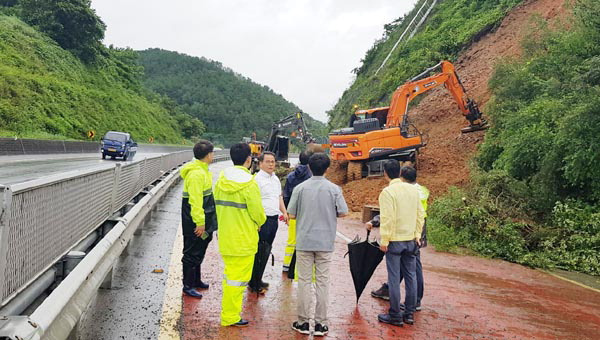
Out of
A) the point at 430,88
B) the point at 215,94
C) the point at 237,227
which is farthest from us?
the point at 215,94

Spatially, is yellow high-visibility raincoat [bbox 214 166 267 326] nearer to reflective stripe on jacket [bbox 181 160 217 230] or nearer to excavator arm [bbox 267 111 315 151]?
reflective stripe on jacket [bbox 181 160 217 230]

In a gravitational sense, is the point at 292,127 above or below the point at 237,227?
above

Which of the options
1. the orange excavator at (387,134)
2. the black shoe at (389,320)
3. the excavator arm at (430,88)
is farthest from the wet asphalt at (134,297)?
the excavator arm at (430,88)

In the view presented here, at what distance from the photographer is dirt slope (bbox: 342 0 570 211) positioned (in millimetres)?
16734

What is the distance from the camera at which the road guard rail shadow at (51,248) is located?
2715mm

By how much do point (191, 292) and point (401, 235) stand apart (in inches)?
96.0

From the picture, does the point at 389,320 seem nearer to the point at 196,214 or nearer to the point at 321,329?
the point at 321,329

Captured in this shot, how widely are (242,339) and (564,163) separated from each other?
9.00 meters

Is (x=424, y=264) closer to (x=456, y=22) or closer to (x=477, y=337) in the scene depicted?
(x=477, y=337)

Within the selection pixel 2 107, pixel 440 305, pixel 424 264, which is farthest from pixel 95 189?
pixel 2 107

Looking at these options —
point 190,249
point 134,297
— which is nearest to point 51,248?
point 134,297

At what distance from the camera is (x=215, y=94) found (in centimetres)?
11506

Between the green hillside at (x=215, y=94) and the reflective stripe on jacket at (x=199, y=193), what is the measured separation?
297 feet

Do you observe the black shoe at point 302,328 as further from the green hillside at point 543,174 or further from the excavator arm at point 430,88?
the excavator arm at point 430,88
